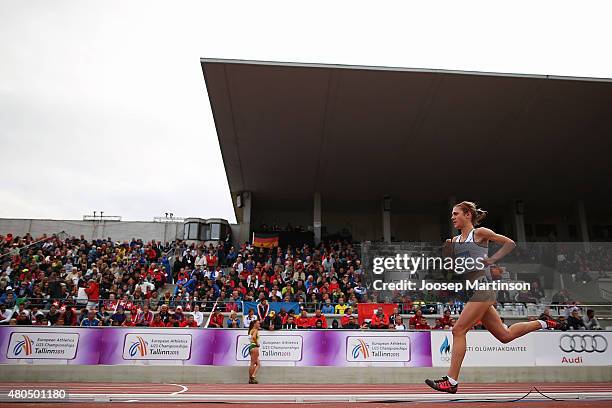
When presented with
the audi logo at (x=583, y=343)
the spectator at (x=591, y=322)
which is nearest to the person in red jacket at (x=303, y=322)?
the audi logo at (x=583, y=343)

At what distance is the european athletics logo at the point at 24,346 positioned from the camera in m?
13.0

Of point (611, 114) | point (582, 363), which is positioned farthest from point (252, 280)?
point (611, 114)

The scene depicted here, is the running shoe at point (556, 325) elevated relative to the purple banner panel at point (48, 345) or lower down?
elevated

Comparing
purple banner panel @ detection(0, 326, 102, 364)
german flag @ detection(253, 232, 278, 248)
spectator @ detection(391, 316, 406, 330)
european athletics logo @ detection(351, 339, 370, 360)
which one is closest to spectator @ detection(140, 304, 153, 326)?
purple banner panel @ detection(0, 326, 102, 364)

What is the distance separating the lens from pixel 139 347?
13297 mm

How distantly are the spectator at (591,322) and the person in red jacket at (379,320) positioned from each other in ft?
20.2

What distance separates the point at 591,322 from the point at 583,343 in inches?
43.4

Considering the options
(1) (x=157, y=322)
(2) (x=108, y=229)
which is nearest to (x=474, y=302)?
(1) (x=157, y=322)

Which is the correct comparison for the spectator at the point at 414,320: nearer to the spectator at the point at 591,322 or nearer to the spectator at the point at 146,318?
the spectator at the point at 591,322

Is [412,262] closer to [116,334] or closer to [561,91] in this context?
Result: [561,91]

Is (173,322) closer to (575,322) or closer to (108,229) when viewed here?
(575,322)

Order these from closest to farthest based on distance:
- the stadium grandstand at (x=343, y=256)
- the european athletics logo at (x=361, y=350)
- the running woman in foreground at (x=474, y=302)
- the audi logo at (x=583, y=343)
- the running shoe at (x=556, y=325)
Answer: the running woman in foreground at (x=474, y=302) < the stadium grandstand at (x=343, y=256) < the european athletics logo at (x=361, y=350) < the audi logo at (x=583, y=343) < the running shoe at (x=556, y=325)

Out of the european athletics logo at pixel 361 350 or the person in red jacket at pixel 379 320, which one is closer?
the european athletics logo at pixel 361 350

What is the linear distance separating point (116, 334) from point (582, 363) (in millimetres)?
13403
